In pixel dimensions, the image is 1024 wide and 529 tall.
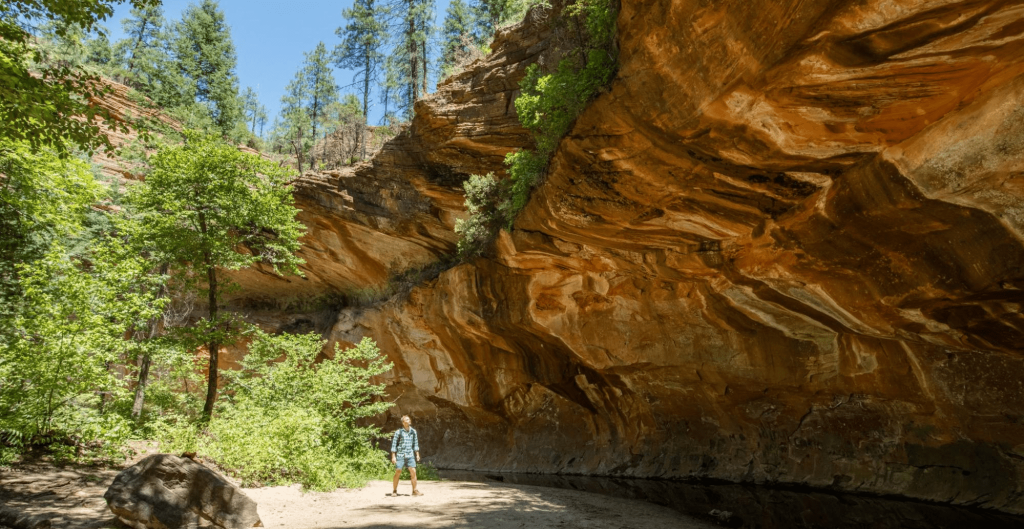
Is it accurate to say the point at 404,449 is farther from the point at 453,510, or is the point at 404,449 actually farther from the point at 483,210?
the point at 483,210

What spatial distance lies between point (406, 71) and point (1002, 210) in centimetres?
2342

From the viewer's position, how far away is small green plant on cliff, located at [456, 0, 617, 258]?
25.2ft

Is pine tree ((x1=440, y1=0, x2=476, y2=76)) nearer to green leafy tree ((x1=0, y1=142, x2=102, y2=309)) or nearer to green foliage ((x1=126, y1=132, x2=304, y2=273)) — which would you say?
green foliage ((x1=126, y1=132, x2=304, y2=273))

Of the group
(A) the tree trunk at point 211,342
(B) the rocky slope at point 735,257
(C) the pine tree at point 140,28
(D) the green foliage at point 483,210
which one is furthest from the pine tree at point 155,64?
(D) the green foliage at point 483,210

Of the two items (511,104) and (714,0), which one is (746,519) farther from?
(511,104)

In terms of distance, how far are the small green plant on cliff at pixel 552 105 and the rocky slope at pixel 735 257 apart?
0.66 m

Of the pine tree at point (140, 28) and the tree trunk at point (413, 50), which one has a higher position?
the pine tree at point (140, 28)

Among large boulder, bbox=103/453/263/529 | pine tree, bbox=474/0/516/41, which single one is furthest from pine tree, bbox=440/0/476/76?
large boulder, bbox=103/453/263/529

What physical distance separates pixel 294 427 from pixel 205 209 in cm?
633

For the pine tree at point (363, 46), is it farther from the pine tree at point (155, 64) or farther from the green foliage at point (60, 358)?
the green foliage at point (60, 358)

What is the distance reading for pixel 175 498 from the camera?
198 inches

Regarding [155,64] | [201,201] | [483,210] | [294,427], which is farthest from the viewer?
[155,64]

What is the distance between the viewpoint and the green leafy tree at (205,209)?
11672mm

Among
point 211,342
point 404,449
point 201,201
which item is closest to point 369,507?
point 404,449
